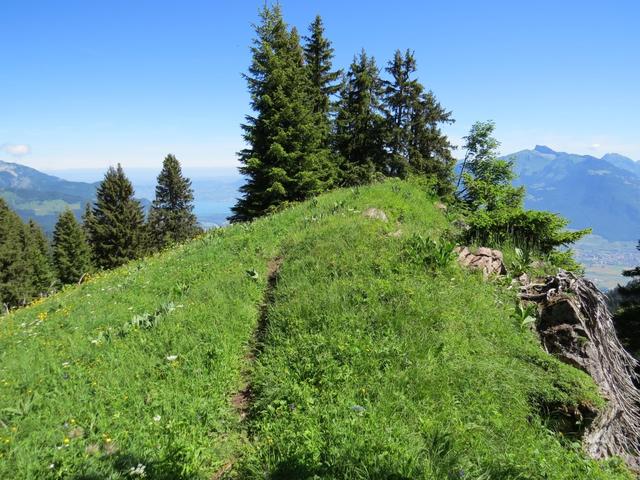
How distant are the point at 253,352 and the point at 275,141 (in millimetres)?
19991

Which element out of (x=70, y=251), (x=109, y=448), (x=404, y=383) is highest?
(x=404, y=383)

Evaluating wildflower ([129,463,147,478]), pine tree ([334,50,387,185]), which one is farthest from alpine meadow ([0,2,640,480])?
pine tree ([334,50,387,185])

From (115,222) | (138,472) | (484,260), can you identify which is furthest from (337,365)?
(115,222)

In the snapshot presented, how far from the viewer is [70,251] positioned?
1966 inches

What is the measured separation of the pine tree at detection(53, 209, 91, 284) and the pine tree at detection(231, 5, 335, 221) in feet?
115

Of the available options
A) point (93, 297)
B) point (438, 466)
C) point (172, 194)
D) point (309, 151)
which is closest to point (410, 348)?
A: point (438, 466)

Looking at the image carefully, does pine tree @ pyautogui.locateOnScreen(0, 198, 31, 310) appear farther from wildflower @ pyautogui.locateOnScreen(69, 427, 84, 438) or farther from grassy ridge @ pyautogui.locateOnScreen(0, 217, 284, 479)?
wildflower @ pyautogui.locateOnScreen(69, 427, 84, 438)

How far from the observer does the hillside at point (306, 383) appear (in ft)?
13.9

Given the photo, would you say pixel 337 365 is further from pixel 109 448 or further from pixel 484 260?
pixel 484 260

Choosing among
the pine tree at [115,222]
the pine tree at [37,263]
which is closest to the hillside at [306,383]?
the pine tree at [115,222]

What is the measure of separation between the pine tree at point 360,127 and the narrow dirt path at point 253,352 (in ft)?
82.5

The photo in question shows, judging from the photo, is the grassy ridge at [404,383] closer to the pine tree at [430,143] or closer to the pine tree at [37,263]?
the pine tree at [430,143]

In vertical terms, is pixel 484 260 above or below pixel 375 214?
below

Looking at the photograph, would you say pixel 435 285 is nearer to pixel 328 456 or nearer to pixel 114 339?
pixel 328 456
